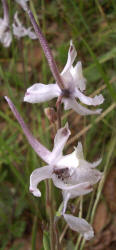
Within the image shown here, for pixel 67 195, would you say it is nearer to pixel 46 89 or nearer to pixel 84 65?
pixel 46 89

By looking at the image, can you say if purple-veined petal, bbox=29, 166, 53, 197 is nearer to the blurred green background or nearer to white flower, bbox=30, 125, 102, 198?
white flower, bbox=30, 125, 102, 198

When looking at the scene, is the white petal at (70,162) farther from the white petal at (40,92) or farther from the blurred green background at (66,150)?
the blurred green background at (66,150)

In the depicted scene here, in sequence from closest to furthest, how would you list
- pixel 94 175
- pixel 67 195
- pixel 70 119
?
pixel 94 175, pixel 67 195, pixel 70 119

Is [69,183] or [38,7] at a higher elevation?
[69,183]

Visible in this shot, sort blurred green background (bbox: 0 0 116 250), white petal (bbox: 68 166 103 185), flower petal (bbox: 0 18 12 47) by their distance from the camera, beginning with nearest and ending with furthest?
white petal (bbox: 68 166 103 185)
blurred green background (bbox: 0 0 116 250)
flower petal (bbox: 0 18 12 47)

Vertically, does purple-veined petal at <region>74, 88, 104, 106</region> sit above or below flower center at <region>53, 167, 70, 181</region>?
above

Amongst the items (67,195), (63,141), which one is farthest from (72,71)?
(67,195)

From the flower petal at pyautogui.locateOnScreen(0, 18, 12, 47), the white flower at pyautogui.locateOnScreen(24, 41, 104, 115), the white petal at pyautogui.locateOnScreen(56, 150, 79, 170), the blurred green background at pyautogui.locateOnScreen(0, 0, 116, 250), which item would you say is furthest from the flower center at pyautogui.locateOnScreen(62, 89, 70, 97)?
the flower petal at pyautogui.locateOnScreen(0, 18, 12, 47)
